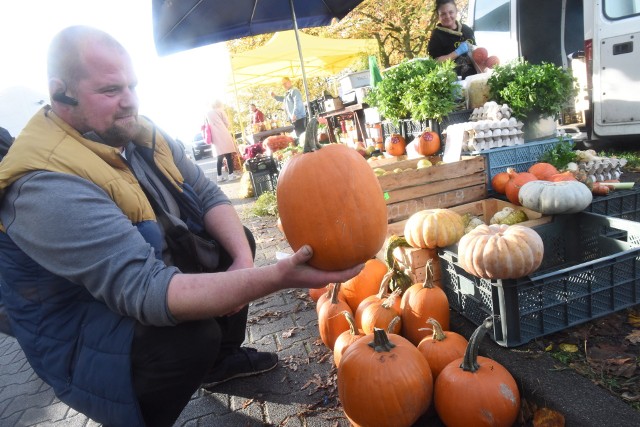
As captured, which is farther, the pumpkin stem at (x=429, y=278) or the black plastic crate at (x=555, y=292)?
the pumpkin stem at (x=429, y=278)

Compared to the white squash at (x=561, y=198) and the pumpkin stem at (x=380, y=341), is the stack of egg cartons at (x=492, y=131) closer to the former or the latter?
the white squash at (x=561, y=198)

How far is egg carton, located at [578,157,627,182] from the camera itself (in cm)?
328

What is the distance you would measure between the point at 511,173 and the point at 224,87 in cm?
1331

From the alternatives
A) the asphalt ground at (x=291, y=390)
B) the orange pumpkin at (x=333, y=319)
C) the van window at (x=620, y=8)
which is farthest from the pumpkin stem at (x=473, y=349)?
the van window at (x=620, y=8)

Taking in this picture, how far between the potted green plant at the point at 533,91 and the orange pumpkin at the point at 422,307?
2.19 metres

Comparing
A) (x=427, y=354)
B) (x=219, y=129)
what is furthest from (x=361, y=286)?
(x=219, y=129)

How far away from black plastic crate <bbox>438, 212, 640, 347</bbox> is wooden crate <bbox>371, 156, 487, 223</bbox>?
0.68 metres

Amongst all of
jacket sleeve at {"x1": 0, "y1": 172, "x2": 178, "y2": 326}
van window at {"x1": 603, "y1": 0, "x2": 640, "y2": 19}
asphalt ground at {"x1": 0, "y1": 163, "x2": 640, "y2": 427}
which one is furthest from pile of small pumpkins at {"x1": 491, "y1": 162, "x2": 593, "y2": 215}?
van window at {"x1": 603, "y1": 0, "x2": 640, "y2": 19}

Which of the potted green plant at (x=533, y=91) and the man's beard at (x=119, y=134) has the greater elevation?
the man's beard at (x=119, y=134)

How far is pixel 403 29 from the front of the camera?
40.0 feet

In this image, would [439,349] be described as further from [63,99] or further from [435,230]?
[63,99]

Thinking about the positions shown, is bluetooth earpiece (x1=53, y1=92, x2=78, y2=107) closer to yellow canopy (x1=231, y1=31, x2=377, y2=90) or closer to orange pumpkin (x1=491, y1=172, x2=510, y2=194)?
orange pumpkin (x1=491, y1=172, x2=510, y2=194)

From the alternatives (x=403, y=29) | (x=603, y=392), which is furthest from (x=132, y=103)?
(x=403, y=29)

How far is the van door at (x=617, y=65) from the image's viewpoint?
15.4 feet
